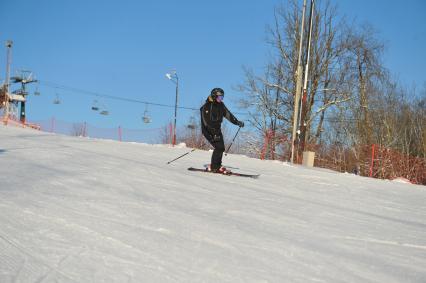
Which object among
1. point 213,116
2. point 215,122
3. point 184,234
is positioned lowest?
point 184,234

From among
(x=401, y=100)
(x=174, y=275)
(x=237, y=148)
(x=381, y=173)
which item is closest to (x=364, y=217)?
(x=174, y=275)

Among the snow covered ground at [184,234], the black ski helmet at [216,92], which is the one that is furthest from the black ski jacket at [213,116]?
the snow covered ground at [184,234]

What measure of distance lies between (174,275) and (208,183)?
4752 mm

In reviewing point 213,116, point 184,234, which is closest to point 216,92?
point 213,116

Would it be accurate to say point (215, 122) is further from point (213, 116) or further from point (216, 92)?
point (216, 92)

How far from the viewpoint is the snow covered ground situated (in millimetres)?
2969

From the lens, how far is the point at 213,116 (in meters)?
9.60

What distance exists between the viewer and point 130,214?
14.4 feet

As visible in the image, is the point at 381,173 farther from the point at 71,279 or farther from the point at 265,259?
the point at 71,279

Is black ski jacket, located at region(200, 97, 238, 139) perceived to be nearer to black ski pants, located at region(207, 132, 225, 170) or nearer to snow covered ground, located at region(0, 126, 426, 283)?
black ski pants, located at region(207, 132, 225, 170)

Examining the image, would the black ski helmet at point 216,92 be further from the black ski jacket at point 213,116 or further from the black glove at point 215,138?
the black glove at point 215,138

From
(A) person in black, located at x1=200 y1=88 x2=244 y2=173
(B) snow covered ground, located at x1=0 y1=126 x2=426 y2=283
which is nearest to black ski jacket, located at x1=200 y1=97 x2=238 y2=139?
(A) person in black, located at x1=200 y1=88 x2=244 y2=173

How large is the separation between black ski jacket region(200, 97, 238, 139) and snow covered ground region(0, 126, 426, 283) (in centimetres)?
271

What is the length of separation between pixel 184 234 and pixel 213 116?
5914 mm
